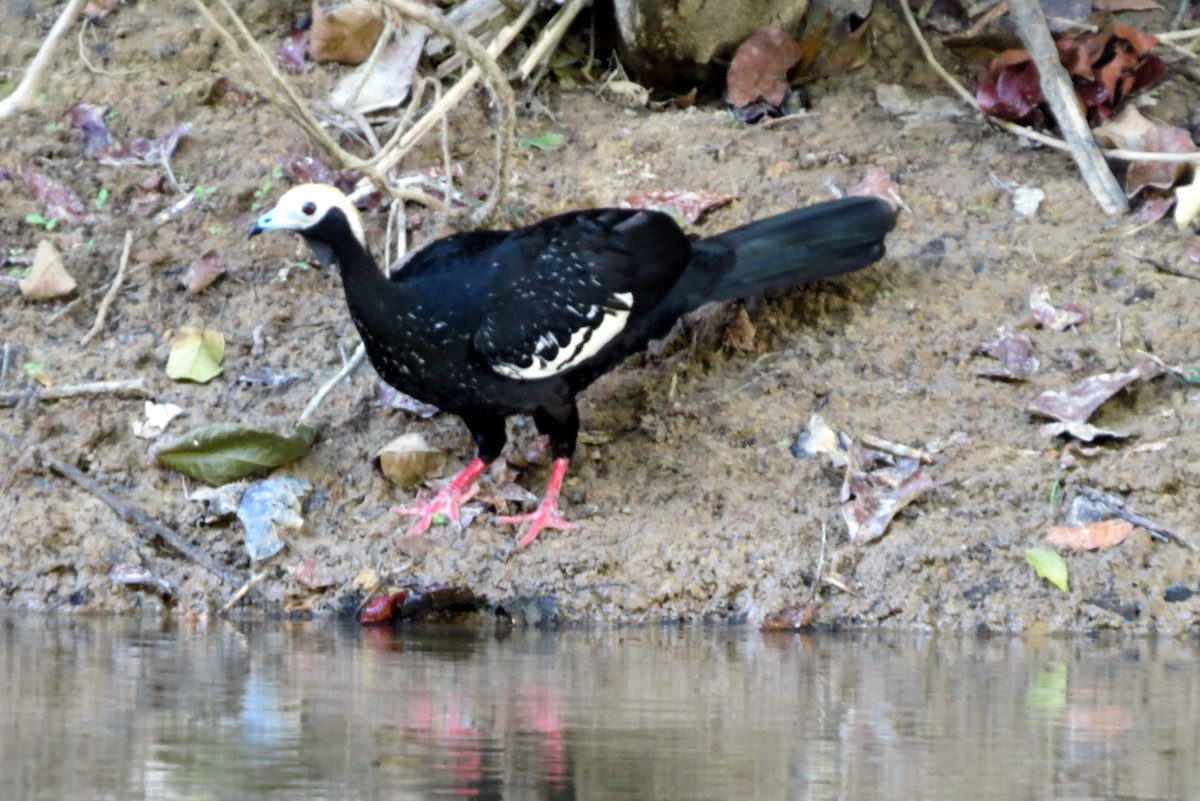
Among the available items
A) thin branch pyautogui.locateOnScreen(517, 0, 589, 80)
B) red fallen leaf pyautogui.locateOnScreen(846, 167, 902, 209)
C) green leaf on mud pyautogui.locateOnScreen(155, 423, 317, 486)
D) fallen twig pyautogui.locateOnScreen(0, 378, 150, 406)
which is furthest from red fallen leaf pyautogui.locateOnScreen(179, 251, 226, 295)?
red fallen leaf pyautogui.locateOnScreen(846, 167, 902, 209)

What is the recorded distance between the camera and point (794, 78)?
679cm

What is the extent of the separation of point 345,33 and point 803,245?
224 centimetres

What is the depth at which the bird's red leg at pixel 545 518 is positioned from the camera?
5117 millimetres

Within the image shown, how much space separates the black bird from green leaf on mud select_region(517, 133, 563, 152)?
3.56 ft

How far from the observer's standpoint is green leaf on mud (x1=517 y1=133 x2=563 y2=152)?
6.57m

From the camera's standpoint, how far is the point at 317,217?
511 cm

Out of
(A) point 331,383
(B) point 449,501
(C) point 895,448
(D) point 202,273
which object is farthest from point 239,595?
(C) point 895,448

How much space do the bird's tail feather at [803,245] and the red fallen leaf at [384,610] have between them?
1.50m

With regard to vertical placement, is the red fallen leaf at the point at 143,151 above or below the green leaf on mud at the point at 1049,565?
above

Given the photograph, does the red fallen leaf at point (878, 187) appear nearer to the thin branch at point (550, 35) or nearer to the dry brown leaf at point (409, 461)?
the thin branch at point (550, 35)

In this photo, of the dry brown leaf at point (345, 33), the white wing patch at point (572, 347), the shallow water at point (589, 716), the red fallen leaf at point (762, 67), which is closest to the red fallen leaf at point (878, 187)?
the red fallen leaf at point (762, 67)

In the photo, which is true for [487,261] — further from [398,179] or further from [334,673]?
[334,673]

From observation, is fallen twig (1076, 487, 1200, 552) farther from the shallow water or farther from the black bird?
the black bird

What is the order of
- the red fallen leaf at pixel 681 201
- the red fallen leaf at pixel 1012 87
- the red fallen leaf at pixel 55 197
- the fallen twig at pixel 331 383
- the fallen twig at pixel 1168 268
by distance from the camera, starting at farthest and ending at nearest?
1. the red fallen leaf at pixel 55 197
2. the red fallen leaf at pixel 1012 87
3. the red fallen leaf at pixel 681 201
4. the fallen twig at pixel 1168 268
5. the fallen twig at pixel 331 383
